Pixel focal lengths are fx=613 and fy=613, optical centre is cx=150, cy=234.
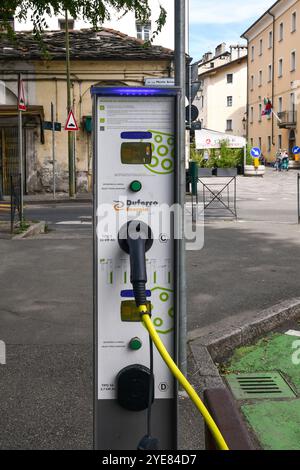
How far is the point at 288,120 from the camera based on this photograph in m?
52.7

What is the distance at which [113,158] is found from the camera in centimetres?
248

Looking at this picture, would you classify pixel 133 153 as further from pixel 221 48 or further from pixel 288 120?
pixel 221 48

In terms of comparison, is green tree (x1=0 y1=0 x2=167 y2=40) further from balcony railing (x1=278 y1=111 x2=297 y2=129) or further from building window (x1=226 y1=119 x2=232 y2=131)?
building window (x1=226 y1=119 x2=232 y2=131)

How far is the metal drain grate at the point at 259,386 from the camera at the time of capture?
13.5ft

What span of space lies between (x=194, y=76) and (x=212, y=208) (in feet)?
12.2

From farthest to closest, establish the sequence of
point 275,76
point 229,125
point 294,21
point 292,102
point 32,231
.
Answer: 1. point 229,125
2. point 275,76
3. point 292,102
4. point 294,21
5. point 32,231

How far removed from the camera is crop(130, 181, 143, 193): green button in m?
2.47

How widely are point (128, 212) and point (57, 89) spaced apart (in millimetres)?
20374

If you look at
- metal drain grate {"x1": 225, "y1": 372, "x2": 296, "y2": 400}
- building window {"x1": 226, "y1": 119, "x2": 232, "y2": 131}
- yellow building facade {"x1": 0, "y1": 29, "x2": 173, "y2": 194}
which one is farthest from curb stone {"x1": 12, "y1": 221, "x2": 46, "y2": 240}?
building window {"x1": 226, "y1": 119, "x2": 232, "y2": 131}

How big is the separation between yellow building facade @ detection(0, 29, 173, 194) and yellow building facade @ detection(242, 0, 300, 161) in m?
30.9

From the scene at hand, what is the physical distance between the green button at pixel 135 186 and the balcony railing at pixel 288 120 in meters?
51.4

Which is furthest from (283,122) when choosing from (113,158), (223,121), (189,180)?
(113,158)

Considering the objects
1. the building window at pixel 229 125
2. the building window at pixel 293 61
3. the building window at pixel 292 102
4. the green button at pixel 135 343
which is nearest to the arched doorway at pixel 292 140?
the building window at pixel 292 102

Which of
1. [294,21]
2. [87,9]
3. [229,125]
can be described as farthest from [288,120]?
[87,9]
